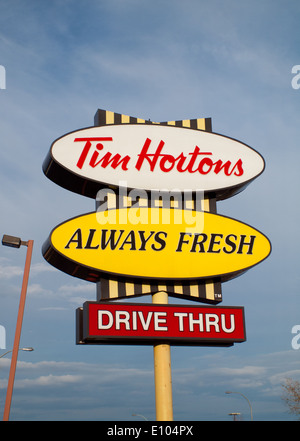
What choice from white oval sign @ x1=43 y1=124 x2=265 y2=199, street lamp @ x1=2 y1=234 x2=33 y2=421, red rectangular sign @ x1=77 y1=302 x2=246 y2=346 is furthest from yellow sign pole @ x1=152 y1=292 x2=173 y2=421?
white oval sign @ x1=43 y1=124 x2=265 y2=199

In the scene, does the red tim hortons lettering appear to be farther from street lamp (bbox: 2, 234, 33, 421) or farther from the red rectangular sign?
the red rectangular sign

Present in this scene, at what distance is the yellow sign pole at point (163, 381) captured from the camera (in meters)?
16.9

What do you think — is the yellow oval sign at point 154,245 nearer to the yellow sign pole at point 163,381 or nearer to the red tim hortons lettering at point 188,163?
the red tim hortons lettering at point 188,163

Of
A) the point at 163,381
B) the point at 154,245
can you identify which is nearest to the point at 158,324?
the point at 163,381

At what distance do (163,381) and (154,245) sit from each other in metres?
3.76

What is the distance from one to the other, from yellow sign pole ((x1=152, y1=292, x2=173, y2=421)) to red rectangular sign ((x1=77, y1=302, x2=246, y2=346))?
0.30m

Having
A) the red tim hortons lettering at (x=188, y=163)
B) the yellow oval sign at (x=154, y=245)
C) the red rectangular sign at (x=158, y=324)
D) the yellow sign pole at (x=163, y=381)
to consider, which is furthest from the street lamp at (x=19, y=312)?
the red tim hortons lettering at (x=188, y=163)

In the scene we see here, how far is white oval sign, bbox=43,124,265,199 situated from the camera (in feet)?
60.1

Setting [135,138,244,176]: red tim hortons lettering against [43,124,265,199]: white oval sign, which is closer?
[43,124,265,199]: white oval sign

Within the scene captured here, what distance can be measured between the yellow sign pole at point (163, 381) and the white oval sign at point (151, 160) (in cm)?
471

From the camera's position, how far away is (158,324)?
56.5ft

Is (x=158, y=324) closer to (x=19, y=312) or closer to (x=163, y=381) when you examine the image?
(x=163, y=381)
